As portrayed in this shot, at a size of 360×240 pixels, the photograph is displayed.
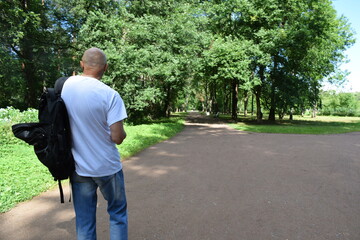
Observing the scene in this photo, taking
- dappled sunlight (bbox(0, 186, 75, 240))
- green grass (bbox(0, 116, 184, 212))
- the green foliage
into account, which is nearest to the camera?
dappled sunlight (bbox(0, 186, 75, 240))

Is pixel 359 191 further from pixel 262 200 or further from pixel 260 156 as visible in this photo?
pixel 260 156

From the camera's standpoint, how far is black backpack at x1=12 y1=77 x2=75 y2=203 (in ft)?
6.34

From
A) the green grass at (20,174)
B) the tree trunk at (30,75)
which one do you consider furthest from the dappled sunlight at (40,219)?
the tree trunk at (30,75)

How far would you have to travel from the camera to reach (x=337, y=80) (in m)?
27.9

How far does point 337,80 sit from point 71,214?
32956 millimetres

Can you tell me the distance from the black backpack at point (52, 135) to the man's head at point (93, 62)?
1.14 feet

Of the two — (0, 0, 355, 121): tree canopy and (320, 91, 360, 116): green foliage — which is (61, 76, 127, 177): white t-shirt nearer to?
(0, 0, 355, 121): tree canopy

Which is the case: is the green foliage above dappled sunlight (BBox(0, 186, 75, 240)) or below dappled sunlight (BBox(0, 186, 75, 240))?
above

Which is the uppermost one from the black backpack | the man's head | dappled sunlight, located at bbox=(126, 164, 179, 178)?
the man's head

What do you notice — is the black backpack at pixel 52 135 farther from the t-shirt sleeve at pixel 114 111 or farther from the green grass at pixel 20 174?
the green grass at pixel 20 174

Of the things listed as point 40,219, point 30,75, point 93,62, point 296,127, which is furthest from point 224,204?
point 30,75

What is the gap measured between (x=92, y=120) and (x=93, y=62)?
54 cm

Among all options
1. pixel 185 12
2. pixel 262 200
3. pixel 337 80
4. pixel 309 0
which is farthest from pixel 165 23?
pixel 337 80

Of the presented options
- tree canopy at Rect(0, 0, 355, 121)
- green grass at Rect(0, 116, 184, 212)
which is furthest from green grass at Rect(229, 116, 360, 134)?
green grass at Rect(0, 116, 184, 212)
